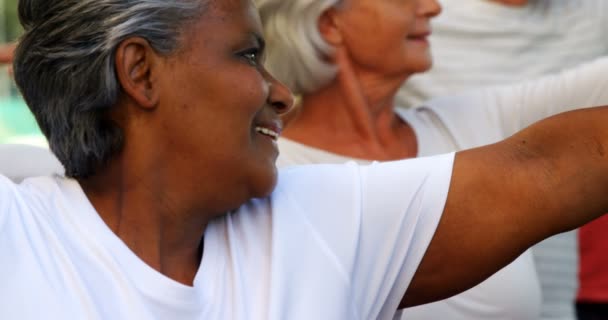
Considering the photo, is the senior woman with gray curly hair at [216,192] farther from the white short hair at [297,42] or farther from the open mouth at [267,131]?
the white short hair at [297,42]

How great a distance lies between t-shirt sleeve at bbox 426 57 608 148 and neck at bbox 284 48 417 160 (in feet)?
0.46

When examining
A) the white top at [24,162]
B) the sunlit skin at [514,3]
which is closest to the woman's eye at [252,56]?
the white top at [24,162]

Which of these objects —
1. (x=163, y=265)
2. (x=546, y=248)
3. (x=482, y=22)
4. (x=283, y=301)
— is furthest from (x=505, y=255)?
(x=482, y=22)

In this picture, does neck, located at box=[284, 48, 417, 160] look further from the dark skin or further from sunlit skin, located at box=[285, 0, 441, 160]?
the dark skin

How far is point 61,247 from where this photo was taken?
191cm

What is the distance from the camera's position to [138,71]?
1.96 metres

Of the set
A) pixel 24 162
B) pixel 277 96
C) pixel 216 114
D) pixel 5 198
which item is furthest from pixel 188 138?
pixel 24 162

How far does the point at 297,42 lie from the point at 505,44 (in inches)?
32.3

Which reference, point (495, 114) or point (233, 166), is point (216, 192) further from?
point (495, 114)

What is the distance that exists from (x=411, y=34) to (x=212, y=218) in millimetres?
1092

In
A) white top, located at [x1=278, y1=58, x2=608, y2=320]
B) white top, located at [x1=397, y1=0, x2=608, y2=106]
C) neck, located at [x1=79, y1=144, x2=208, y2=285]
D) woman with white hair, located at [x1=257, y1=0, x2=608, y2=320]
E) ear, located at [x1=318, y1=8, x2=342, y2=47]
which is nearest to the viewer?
neck, located at [x1=79, y1=144, x2=208, y2=285]

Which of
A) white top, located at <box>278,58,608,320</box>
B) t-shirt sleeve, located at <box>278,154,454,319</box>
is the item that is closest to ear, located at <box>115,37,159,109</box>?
t-shirt sleeve, located at <box>278,154,454,319</box>

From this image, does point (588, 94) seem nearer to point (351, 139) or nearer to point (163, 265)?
Answer: point (351, 139)

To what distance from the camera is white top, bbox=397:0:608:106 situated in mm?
3443
